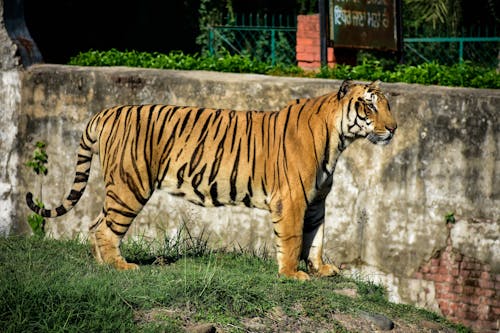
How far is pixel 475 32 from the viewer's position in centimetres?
2123

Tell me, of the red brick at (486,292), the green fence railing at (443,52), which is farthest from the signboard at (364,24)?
the green fence railing at (443,52)

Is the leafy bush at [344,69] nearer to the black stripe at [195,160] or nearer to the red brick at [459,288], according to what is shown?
the red brick at [459,288]

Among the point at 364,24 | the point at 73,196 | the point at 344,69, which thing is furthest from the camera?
the point at 364,24

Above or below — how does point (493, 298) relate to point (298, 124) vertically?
below

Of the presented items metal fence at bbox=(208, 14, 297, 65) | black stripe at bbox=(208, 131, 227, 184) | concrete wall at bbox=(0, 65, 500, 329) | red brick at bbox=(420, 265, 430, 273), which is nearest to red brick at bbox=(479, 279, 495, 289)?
concrete wall at bbox=(0, 65, 500, 329)

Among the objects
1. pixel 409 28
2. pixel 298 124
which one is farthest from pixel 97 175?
pixel 409 28

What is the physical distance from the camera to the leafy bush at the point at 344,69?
10266 millimetres

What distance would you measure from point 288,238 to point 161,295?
50.9 inches

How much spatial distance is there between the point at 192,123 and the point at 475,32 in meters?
13.7

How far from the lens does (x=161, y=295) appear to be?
7.23 metres

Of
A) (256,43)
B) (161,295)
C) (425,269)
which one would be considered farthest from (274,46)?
(161,295)

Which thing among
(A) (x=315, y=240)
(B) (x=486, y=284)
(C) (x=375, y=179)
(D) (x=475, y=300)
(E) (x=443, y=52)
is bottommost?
(D) (x=475, y=300)

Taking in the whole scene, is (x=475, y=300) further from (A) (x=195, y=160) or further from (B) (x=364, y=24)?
(B) (x=364, y=24)

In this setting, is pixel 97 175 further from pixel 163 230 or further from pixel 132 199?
pixel 132 199
